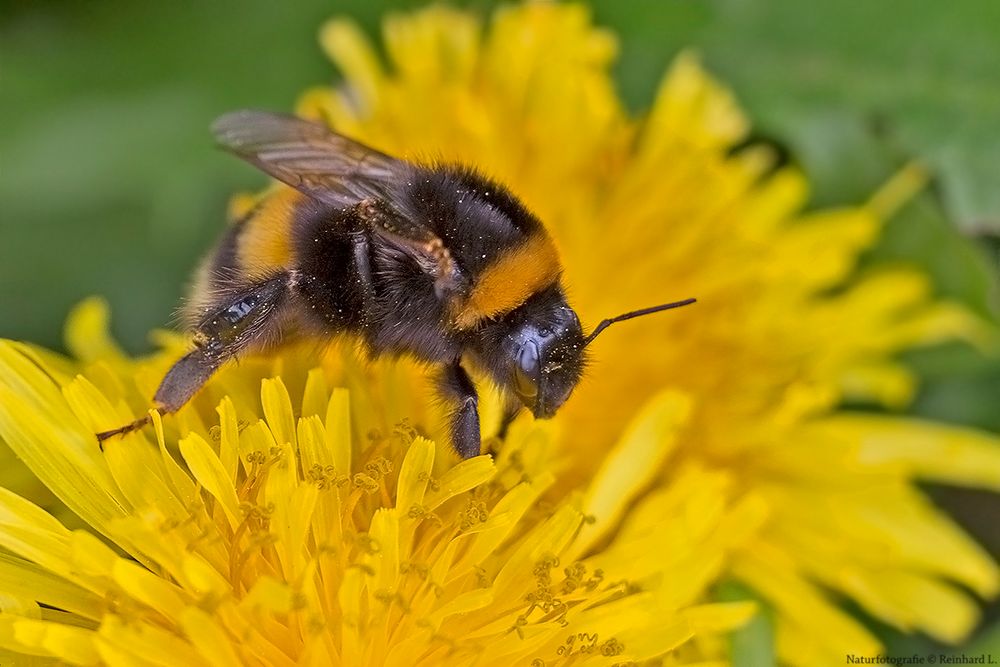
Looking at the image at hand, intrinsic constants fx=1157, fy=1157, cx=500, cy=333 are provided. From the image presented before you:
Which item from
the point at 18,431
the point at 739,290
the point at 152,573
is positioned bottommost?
the point at 739,290

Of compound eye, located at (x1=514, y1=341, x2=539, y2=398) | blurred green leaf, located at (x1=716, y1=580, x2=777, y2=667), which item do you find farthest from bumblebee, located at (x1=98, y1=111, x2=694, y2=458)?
blurred green leaf, located at (x1=716, y1=580, x2=777, y2=667)

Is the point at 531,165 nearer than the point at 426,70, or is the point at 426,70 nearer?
the point at 531,165

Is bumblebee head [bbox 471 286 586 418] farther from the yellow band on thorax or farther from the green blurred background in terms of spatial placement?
the green blurred background

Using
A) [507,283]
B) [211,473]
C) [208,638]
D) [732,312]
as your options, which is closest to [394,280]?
[507,283]

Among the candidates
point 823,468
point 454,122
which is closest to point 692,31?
point 454,122

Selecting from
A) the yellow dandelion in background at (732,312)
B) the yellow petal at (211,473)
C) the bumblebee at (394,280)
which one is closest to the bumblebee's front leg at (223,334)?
the bumblebee at (394,280)

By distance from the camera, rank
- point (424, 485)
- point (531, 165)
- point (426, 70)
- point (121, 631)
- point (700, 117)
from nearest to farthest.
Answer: point (121, 631) < point (424, 485) < point (531, 165) < point (426, 70) < point (700, 117)

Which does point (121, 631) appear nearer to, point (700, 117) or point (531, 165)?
point (531, 165)
